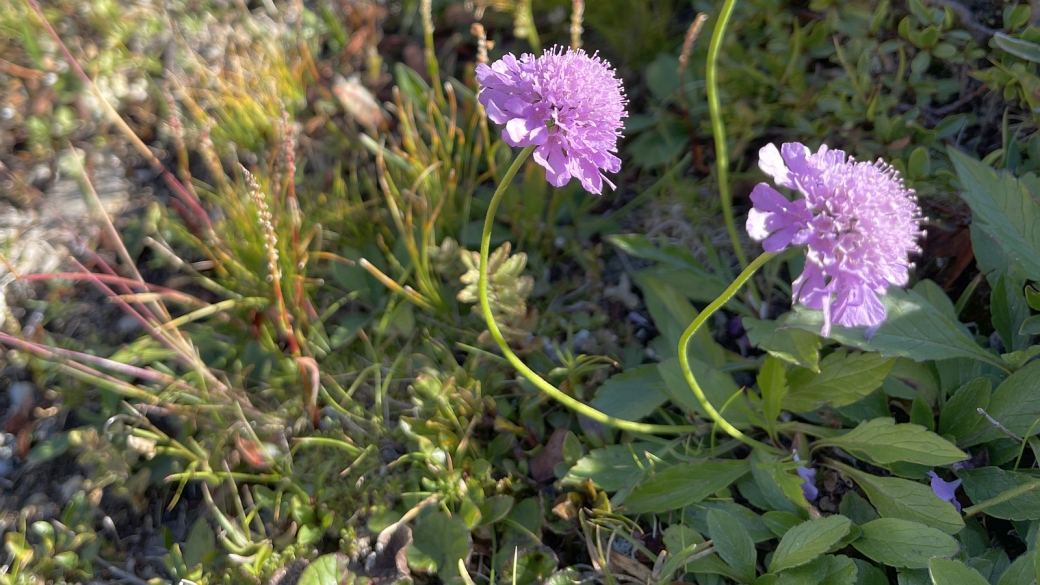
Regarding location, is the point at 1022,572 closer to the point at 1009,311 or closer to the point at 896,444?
the point at 896,444

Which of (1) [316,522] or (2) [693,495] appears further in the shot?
(1) [316,522]

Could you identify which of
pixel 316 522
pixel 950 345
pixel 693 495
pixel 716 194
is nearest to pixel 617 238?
pixel 716 194

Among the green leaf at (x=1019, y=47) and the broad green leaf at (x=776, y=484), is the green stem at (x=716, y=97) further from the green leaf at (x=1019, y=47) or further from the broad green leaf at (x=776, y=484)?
the green leaf at (x=1019, y=47)

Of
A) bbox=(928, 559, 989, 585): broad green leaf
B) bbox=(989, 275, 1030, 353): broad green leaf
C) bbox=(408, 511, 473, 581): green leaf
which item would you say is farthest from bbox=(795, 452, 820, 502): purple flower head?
bbox=(408, 511, 473, 581): green leaf

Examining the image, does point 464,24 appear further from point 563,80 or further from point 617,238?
point 563,80

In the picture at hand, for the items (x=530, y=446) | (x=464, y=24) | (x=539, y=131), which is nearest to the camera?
(x=539, y=131)

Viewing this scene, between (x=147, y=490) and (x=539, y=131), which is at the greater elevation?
(x=539, y=131)

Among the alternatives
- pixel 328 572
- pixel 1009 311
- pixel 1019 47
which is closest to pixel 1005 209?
pixel 1009 311
